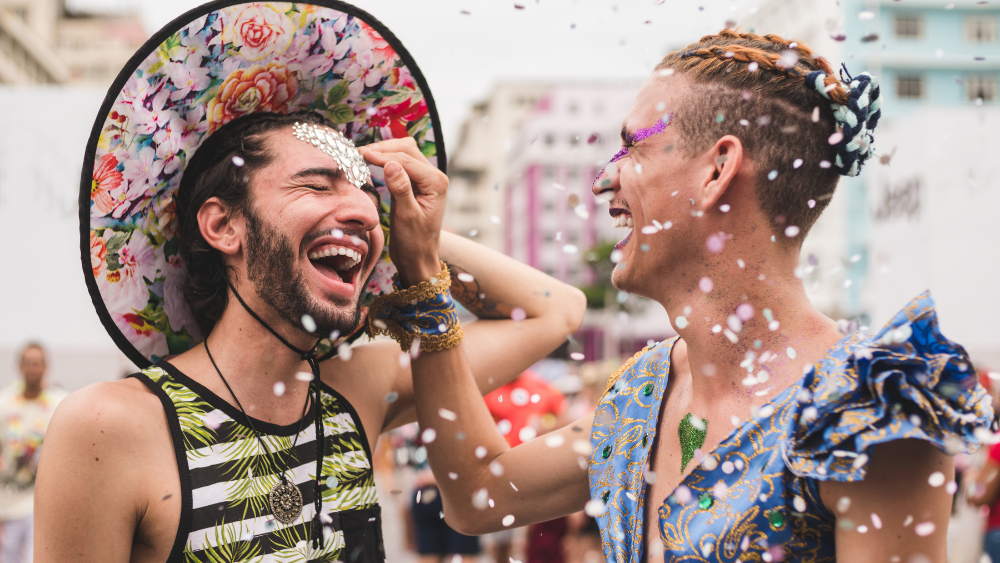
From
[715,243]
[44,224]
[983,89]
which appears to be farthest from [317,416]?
[44,224]

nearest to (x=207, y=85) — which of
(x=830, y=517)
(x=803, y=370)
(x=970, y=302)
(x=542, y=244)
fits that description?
(x=803, y=370)

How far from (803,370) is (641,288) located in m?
0.48

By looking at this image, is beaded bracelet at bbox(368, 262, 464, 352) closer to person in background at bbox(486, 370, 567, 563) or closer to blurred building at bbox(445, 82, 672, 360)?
person in background at bbox(486, 370, 567, 563)

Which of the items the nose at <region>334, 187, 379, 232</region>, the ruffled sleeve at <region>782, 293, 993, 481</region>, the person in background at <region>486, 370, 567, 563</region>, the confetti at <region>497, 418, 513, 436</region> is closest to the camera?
the ruffled sleeve at <region>782, 293, 993, 481</region>

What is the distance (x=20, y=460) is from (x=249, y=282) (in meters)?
4.86

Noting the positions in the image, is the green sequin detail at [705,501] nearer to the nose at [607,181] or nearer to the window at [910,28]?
the nose at [607,181]

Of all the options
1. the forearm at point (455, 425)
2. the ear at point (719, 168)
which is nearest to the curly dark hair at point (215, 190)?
the forearm at point (455, 425)

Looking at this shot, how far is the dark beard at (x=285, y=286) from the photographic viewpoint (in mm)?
2037

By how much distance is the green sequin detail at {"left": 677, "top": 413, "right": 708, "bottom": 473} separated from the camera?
195 centimetres

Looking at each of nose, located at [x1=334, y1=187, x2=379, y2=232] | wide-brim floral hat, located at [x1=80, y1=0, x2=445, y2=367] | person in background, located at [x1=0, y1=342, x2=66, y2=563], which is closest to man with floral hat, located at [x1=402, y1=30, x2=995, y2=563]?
nose, located at [x1=334, y1=187, x2=379, y2=232]

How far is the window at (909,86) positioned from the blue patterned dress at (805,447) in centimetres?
4360

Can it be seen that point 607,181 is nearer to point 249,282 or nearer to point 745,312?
point 745,312

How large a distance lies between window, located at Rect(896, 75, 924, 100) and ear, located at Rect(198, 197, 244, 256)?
43.8 meters

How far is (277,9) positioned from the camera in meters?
2.10
